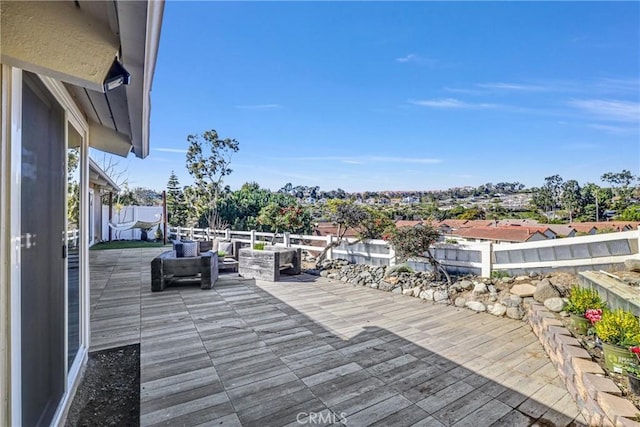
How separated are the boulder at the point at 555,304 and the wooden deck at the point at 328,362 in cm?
40

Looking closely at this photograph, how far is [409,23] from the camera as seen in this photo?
783cm

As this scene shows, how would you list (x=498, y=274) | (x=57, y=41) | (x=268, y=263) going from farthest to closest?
(x=268, y=263) < (x=498, y=274) < (x=57, y=41)

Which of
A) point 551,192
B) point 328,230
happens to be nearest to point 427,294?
point 328,230

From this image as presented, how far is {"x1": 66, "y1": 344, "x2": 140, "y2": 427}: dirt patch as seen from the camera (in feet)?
7.14

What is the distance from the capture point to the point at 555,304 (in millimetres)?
3729

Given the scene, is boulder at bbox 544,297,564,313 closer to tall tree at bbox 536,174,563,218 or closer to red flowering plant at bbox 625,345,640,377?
red flowering plant at bbox 625,345,640,377

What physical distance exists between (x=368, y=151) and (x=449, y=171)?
6169mm

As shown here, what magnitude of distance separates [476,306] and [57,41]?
5094 mm

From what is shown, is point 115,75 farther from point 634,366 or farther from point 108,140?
point 634,366

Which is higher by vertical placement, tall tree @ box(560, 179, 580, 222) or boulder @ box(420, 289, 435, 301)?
tall tree @ box(560, 179, 580, 222)

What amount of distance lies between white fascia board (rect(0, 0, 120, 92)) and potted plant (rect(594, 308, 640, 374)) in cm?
363

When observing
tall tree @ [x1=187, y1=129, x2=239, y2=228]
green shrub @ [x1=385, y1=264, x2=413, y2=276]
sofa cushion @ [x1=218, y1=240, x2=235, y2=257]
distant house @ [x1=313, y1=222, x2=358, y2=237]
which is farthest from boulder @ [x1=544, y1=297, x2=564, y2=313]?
tall tree @ [x1=187, y1=129, x2=239, y2=228]

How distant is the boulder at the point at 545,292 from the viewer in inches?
158

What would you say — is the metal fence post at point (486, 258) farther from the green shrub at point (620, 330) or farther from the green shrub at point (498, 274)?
the green shrub at point (620, 330)
